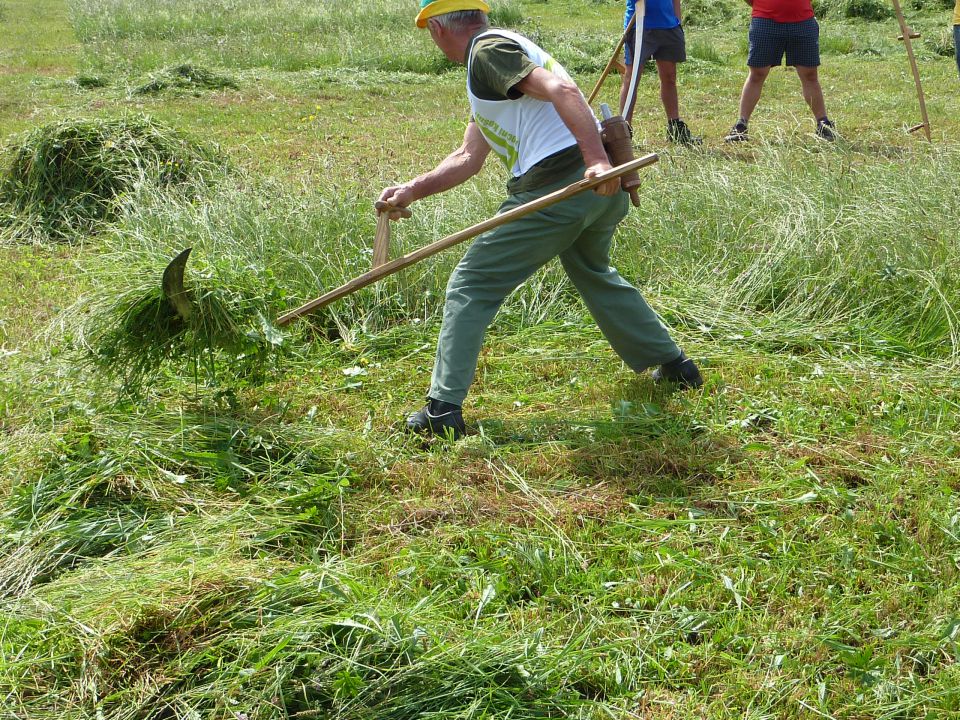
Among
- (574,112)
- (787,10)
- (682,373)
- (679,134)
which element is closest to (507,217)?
(574,112)

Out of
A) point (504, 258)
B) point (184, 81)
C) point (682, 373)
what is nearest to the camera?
point (504, 258)

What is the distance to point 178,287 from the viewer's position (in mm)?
3623

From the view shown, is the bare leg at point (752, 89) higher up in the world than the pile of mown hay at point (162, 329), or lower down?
higher up

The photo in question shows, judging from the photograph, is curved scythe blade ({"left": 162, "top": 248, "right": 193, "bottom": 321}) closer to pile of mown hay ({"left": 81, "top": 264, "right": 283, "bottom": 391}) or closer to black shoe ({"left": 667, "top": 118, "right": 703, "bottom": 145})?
pile of mown hay ({"left": 81, "top": 264, "right": 283, "bottom": 391})

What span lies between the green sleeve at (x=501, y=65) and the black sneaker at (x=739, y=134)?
5.19m

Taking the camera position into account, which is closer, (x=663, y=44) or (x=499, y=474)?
(x=499, y=474)

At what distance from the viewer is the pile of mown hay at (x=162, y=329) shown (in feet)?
12.0

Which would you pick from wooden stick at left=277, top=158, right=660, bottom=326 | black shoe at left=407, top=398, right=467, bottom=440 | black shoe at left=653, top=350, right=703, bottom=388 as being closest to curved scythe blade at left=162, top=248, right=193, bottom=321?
wooden stick at left=277, top=158, right=660, bottom=326

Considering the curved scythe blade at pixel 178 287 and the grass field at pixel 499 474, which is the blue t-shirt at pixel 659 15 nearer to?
the grass field at pixel 499 474

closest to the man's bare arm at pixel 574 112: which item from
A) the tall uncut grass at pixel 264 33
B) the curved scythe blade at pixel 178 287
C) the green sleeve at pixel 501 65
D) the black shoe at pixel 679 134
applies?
the green sleeve at pixel 501 65

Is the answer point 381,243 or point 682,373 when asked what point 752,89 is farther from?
point 381,243

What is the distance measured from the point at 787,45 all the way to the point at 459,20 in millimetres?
5390

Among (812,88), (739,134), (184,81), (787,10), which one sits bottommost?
(739,134)

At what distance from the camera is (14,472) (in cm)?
331
